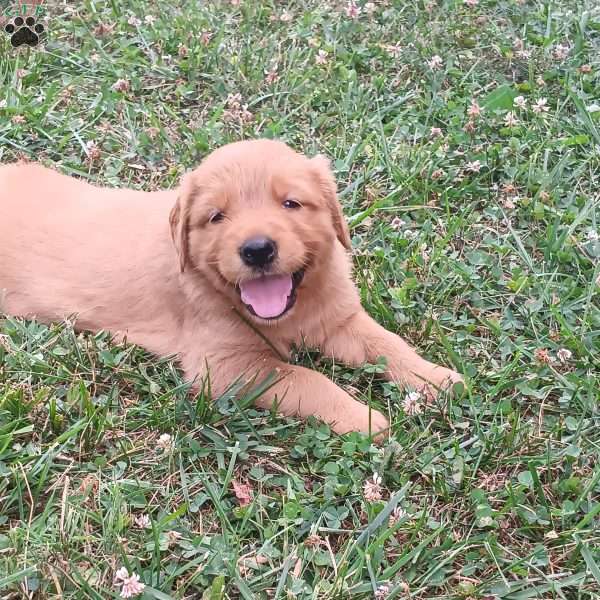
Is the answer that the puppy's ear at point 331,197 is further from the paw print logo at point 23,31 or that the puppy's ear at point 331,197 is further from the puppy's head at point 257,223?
the paw print logo at point 23,31

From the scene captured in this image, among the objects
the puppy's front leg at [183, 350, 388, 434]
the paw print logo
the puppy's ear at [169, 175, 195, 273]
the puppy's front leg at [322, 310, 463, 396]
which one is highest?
the puppy's ear at [169, 175, 195, 273]

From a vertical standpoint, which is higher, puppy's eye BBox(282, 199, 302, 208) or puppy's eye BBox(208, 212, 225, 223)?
puppy's eye BBox(282, 199, 302, 208)

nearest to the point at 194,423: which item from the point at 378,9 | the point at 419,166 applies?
the point at 419,166

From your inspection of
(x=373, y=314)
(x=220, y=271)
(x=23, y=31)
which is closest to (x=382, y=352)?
(x=373, y=314)

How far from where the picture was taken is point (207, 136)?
4969mm

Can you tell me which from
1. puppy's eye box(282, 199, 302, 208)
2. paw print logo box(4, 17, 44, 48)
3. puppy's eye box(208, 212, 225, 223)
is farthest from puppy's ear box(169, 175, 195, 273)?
paw print logo box(4, 17, 44, 48)

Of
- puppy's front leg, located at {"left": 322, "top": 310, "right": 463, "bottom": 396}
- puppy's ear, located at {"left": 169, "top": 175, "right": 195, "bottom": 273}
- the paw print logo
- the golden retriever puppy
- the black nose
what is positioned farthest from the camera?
the paw print logo

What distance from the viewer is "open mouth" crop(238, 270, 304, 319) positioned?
3402 millimetres

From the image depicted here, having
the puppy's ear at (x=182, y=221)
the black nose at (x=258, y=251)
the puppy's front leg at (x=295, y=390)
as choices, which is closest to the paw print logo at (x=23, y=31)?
the puppy's ear at (x=182, y=221)

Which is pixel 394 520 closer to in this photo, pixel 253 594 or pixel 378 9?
pixel 253 594

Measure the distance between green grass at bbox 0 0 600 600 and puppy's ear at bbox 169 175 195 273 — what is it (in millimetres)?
563

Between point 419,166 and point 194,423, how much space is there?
2.19 metres

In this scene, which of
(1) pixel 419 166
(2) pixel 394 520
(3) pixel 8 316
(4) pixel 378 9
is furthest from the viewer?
(4) pixel 378 9

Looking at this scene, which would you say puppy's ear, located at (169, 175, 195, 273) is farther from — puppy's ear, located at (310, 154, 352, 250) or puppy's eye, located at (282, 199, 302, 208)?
puppy's ear, located at (310, 154, 352, 250)
